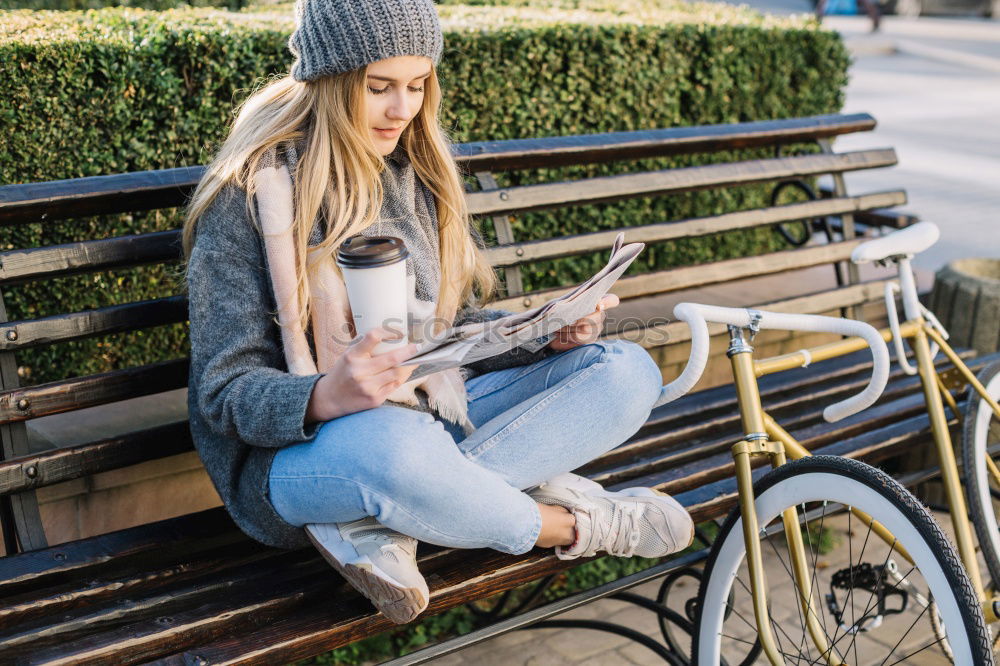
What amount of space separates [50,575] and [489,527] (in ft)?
2.93

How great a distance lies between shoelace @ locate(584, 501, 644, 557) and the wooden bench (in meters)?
0.11

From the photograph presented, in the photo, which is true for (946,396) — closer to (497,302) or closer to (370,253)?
(497,302)

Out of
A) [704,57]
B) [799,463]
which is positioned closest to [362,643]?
[799,463]

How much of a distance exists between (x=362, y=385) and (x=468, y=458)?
1.16 ft

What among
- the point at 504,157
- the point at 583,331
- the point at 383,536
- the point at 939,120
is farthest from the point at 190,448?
the point at 939,120

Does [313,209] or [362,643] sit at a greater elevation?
[313,209]

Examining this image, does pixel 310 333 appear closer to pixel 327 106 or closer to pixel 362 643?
pixel 327 106

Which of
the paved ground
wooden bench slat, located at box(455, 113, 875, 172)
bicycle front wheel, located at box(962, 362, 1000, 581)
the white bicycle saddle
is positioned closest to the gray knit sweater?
wooden bench slat, located at box(455, 113, 875, 172)

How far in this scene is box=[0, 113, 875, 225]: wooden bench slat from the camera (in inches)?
87.9

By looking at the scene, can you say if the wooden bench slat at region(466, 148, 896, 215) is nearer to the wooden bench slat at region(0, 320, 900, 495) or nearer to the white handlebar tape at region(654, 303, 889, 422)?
the wooden bench slat at region(0, 320, 900, 495)

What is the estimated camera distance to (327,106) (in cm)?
212

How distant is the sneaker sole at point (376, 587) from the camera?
1856 mm

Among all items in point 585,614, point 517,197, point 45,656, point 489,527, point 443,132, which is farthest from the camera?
point 585,614

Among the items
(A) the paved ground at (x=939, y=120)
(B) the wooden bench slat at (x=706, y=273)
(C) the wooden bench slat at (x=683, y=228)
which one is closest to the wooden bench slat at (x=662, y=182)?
(C) the wooden bench slat at (x=683, y=228)
